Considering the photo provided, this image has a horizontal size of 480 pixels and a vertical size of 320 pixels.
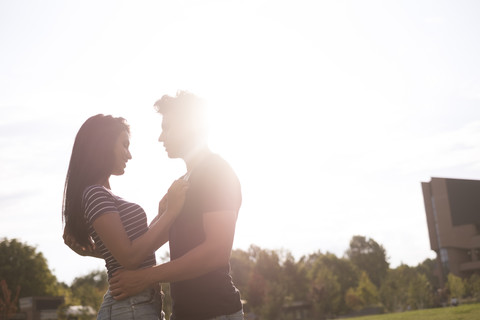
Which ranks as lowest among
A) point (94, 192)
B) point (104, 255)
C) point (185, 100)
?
point (104, 255)

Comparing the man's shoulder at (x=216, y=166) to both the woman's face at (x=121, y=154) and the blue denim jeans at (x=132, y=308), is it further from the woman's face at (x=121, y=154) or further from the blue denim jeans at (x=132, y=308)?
the blue denim jeans at (x=132, y=308)

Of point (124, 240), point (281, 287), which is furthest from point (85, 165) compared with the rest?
point (281, 287)

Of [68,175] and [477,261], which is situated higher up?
[68,175]

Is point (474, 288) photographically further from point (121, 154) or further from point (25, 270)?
point (121, 154)

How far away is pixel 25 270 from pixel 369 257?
62.6 metres

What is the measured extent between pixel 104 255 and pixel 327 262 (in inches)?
3269

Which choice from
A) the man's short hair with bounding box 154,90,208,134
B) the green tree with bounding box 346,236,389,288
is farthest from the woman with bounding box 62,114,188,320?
the green tree with bounding box 346,236,389,288

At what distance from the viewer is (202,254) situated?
130 inches

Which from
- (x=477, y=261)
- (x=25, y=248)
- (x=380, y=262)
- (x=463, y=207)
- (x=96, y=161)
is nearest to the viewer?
(x=96, y=161)

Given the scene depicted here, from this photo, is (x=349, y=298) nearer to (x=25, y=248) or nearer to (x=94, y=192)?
(x=25, y=248)

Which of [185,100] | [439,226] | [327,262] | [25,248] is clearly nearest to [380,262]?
[327,262]

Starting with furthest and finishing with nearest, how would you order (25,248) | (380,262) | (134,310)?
(380,262)
(25,248)
(134,310)

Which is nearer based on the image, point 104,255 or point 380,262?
point 104,255

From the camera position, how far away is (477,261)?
66.4 metres
